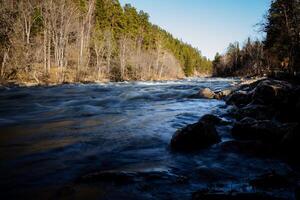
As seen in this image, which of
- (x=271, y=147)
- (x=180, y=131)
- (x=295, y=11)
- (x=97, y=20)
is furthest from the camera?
(x=97, y=20)

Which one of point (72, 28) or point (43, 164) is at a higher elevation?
point (72, 28)

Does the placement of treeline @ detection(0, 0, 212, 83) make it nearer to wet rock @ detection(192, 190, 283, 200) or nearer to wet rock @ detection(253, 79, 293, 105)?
wet rock @ detection(253, 79, 293, 105)

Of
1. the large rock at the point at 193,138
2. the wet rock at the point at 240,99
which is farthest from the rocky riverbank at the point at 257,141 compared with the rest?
the wet rock at the point at 240,99

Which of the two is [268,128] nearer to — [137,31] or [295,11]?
[295,11]

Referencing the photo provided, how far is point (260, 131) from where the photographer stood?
751cm

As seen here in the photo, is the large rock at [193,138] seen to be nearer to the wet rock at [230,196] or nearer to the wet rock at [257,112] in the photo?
the wet rock at [230,196]

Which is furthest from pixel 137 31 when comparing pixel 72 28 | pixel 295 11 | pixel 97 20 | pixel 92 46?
pixel 295 11

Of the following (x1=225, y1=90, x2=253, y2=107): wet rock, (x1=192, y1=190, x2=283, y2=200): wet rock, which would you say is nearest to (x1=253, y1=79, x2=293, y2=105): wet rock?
(x1=225, y1=90, x2=253, y2=107): wet rock

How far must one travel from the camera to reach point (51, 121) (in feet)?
33.3

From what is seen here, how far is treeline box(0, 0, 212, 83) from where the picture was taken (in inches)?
1192

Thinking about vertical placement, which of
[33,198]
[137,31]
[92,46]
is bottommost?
[33,198]

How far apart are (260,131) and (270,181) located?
2940 millimetres

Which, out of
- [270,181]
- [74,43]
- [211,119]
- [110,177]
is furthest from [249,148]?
[74,43]

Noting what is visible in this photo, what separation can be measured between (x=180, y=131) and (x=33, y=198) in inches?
154
